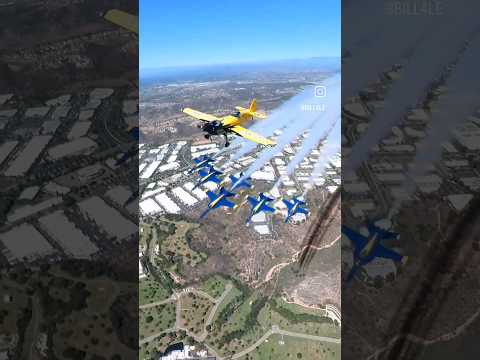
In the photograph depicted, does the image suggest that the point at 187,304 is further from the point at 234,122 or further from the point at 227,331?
the point at 234,122

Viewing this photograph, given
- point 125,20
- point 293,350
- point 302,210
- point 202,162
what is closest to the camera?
point 293,350

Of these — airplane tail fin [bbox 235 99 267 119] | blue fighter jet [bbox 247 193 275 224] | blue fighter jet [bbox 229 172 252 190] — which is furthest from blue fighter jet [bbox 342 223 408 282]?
airplane tail fin [bbox 235 99 267 119]

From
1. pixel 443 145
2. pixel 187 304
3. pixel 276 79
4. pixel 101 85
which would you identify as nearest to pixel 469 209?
pixel 443 145

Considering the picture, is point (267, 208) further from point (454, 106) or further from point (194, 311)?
point (454, 106)

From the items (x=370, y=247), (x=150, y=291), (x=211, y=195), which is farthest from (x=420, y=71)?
(x=150, y=291)

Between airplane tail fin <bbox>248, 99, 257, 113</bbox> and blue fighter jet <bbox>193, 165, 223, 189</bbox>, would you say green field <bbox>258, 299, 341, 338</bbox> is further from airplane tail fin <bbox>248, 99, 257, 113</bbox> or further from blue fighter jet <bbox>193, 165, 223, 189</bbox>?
airplane tail fin <bbox>248, 99, 257, 113</bbox>
